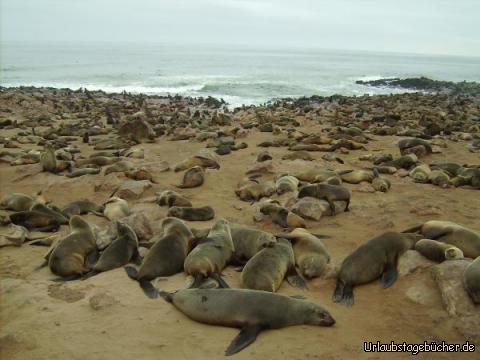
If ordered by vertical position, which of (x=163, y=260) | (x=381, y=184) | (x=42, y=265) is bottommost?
(x=42, y=265)

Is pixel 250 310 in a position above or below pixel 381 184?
below

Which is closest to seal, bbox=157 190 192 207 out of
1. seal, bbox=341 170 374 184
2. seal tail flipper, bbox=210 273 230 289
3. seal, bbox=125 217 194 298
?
seal, bbox=125 217 194 298

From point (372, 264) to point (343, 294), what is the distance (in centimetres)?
50

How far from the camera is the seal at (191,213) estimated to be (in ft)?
20.9

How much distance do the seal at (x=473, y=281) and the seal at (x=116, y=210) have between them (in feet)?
15.3

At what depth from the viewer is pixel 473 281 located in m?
3.68

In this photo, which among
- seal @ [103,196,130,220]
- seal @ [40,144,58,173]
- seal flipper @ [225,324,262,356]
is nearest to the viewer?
seal flipper @ [225,324,262,356]

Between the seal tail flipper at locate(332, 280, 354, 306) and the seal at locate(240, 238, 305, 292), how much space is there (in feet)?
1.16

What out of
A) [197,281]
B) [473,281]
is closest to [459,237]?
[473,281]

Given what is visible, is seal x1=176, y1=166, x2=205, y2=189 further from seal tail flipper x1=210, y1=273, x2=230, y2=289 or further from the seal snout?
the seal snout

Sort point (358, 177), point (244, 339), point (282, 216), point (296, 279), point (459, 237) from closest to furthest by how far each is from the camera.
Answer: point (244, 339) < point (296, 279) < point (459, 237) < point (282, 216) < point (358, 177)

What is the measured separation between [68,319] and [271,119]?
13.4 m

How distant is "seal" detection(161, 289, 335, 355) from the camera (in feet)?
11.6

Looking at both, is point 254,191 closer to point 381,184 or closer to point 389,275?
point 381,184
